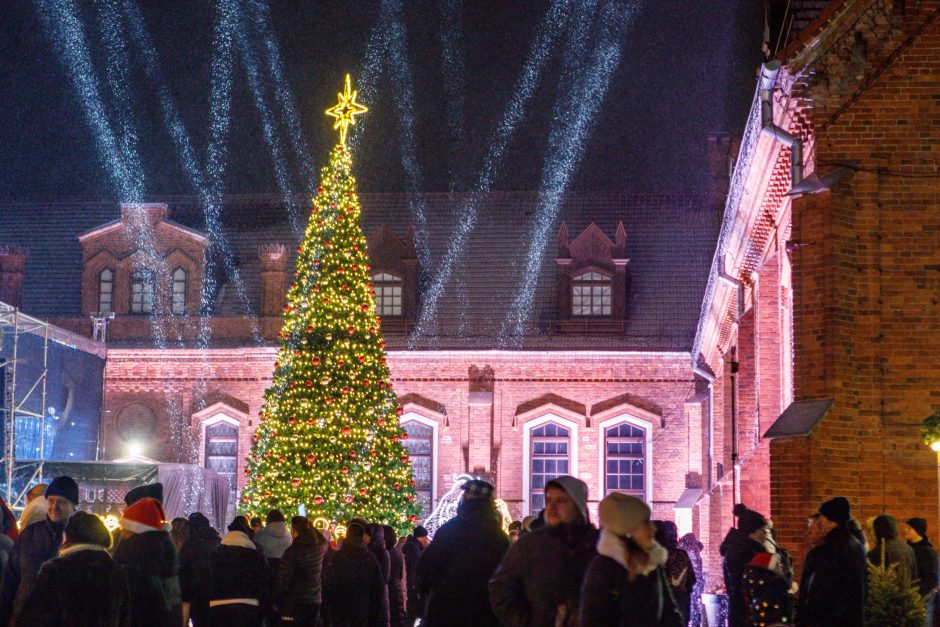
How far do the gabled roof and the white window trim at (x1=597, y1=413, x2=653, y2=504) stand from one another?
6.27ft

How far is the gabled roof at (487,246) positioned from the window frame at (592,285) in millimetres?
555

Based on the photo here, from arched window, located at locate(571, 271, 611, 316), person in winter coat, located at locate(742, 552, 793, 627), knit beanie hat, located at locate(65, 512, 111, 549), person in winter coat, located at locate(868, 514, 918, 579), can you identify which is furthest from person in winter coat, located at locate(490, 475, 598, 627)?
arched window, located at locate(571, 271, 611, 316)

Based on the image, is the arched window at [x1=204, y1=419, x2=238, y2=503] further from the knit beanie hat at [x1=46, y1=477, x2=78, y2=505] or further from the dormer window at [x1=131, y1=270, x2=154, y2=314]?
the knit beanie hat at [x1=46, y1=477, x2=78, y2=505]

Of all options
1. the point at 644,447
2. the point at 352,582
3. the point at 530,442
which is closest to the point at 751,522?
the point at 352,582

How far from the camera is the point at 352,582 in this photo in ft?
41.8

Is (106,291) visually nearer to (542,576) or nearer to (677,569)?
(677,569)

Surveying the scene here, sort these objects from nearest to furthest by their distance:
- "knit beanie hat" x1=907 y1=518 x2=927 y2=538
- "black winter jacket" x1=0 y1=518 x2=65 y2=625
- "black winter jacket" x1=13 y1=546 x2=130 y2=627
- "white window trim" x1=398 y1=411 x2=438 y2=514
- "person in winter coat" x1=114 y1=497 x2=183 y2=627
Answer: "black winter jacket" x1=13 y1=546 x2=130 y2=627, "person in winter coat" x1=114 y1=497 x2=183 y2=627, "black winter jacket" x1=0 y1=518 x2=65 y2=625, "knit beanie hat" x1=907 y1=518 x2=927 y2=538, "white window trim" x1=398 y1=411 x2=438 y2=514

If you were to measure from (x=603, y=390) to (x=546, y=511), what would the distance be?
27.6m

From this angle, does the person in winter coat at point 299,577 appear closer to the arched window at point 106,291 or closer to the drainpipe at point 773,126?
the drainpipe at point 773,126

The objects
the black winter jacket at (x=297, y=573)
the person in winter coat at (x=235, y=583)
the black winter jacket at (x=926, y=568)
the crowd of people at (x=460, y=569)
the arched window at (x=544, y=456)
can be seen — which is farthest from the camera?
the arched window at (x=544, y=456)

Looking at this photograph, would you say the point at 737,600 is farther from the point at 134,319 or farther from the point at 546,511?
the point at 134,319

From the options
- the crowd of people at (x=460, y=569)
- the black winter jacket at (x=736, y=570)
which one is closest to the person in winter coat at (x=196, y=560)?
the crowd of people at (x=460, y=569)

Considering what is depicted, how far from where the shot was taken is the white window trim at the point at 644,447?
34.0 m

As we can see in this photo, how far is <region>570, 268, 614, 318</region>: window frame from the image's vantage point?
3522 cm
